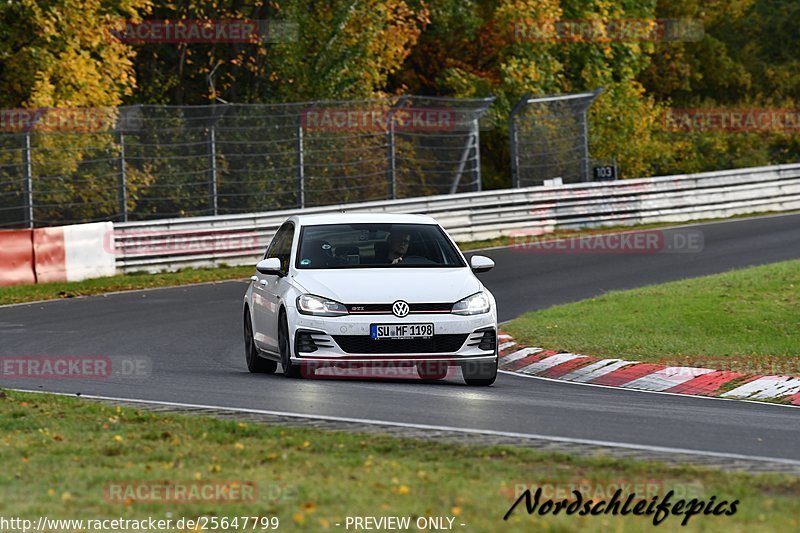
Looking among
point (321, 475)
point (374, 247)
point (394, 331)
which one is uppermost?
point (374, 247)

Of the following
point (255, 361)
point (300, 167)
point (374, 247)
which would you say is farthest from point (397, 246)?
point (300, 167)

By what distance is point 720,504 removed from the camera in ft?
23.5

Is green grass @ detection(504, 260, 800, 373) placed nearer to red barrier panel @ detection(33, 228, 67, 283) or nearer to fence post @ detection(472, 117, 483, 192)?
red barrier panel @ detection(33, 228, 67, 283)

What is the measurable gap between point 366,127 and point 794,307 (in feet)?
45.9

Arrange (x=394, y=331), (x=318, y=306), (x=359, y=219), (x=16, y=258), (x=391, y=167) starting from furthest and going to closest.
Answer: (x=391, y=167) < (x=16, y=258) < (x=359, y=219) < (x=318, y=306) < (x=394, y=331)

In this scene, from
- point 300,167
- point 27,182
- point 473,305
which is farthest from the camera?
point 300,167

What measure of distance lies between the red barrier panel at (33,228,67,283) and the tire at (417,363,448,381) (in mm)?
12097

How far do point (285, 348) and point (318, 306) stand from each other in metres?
0.65

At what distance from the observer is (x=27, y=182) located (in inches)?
1031

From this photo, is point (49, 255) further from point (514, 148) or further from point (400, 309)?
point (400, 309)

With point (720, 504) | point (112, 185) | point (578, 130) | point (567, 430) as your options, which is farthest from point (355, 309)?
point (578, 130)

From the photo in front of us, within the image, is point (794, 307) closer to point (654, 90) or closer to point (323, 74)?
point (323, 74)

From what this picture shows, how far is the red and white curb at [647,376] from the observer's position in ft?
43.7

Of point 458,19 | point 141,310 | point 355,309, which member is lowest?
point 141,310
